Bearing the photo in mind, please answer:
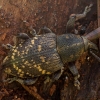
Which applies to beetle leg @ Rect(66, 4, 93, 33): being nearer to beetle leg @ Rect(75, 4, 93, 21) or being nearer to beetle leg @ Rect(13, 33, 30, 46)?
beetle leg @ Rect(75, 4, 93, 21)

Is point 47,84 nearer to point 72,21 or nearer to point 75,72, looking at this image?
point 75,72

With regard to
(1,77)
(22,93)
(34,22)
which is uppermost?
(34,22)

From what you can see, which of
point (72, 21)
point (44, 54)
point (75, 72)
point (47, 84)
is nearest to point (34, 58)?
point (44, 54)

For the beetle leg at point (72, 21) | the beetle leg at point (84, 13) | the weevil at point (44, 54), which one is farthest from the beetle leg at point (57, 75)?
the beetle leg at point (84, 13)

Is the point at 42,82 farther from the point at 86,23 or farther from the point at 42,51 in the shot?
the point at 86,23

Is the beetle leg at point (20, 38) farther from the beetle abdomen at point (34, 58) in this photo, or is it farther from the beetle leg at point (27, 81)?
the beetle leg at point (27, 81)

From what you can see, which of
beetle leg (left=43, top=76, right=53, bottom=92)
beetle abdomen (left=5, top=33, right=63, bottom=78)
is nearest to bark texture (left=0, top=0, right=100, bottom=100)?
beetle leg (left=43, top=76, right=53, bottom=92)

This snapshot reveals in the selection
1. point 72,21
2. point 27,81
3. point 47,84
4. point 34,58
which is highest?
point 72,21

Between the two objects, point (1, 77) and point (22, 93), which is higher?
point (1, 77)

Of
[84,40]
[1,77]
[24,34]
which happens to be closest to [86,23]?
[84,40]
